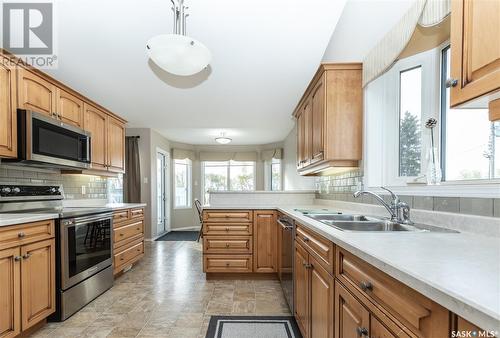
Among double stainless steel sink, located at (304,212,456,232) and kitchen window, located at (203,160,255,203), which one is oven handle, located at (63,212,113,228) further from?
kitchen window, located at (203,160,255,203)

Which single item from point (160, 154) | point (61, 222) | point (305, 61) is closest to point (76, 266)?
point (61, 222)

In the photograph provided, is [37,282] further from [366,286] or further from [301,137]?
[301,137]

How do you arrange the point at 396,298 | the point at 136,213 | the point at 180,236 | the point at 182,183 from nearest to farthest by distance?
the point at 396,298
the point at 136,213
the point at 180,236
the point at 182,183

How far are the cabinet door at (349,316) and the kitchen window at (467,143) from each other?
0.91 meters

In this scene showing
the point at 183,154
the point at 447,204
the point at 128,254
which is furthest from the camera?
the point at 183,154

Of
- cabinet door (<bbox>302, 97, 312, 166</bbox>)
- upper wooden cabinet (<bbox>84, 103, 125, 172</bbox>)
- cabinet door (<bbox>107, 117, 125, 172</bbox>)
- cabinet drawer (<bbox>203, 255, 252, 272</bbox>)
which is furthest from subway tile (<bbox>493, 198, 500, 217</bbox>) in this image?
cabinet door (<bbox>107, 117, 125, 172</bbox>)

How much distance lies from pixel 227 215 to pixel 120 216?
1.29 m

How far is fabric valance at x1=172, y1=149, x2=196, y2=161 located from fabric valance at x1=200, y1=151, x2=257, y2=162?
0.85ft

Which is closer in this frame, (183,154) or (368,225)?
(368,225)

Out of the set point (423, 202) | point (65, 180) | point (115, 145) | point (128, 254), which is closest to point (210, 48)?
point (115, 145)

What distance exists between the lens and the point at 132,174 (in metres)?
5.37

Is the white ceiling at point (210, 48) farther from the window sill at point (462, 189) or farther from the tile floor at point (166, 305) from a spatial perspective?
the tile floor at point (166, 305)

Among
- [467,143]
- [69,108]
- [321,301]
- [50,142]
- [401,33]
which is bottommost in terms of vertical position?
[321,301]

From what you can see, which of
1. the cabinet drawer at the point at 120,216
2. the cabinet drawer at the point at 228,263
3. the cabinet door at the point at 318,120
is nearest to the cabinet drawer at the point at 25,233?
the cabinet drawer at the point at 120,216
